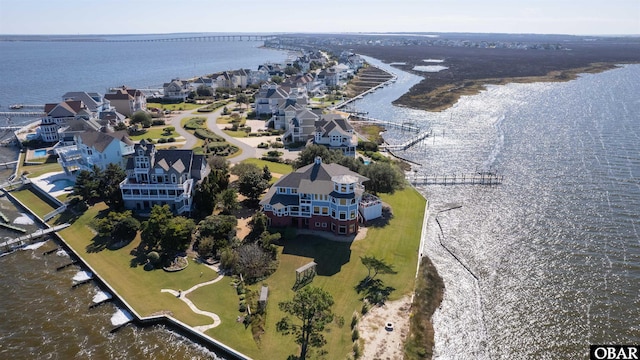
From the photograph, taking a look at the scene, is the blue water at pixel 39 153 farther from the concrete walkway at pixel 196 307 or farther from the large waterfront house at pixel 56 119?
the concrete walkway at pixel 196 307

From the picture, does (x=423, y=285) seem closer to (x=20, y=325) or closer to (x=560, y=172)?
(x=20, y=325)

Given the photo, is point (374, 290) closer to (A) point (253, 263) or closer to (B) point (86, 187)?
(A) point (253, 263)

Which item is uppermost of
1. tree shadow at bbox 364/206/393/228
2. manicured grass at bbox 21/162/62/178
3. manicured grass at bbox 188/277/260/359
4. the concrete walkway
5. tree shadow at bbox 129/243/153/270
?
tree shadow at bbox 364/206/393/228

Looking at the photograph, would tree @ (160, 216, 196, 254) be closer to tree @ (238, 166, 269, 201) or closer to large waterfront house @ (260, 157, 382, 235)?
large waterfront house @ (260, 157, 382, 235)

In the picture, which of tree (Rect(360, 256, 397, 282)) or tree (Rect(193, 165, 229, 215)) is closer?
tree (Rect(360, 256, 397, 282))

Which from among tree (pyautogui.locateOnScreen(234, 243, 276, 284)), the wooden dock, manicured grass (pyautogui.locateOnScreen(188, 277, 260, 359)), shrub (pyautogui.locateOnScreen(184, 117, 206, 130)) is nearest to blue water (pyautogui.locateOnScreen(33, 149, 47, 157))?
shrub (pyautogui.locateOnScreen(184, 117, 206, 130))

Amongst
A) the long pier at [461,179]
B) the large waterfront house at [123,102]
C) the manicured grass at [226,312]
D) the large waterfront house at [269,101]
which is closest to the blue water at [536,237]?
the long pier at [461,179]

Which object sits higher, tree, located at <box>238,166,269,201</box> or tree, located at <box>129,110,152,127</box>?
tree, located at <box>238,166,269,201</box>
